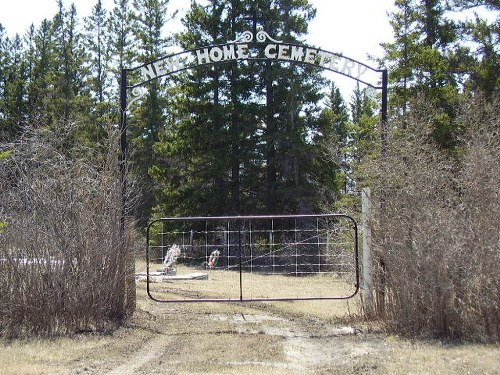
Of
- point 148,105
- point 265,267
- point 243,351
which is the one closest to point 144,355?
point 243,351

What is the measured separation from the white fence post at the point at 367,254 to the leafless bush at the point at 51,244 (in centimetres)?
370

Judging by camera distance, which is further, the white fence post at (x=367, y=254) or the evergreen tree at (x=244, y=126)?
the evergreen tree at (x=244, y=126)

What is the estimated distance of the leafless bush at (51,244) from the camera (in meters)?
8.30

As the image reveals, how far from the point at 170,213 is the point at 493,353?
2303 cm

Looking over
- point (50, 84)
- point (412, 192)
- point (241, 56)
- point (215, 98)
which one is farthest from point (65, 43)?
point (412, 192)

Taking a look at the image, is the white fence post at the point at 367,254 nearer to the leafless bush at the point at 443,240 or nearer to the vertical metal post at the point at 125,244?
the leafless bush at the point at 443,240

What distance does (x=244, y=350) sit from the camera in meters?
7.51

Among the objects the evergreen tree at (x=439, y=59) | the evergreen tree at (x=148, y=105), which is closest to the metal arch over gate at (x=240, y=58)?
the evergreen tree at (x=439, y=59)

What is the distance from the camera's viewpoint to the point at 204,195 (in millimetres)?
27797

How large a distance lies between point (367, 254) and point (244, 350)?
2.51 meters

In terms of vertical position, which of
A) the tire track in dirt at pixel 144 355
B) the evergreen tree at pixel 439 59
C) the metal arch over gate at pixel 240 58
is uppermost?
the evergreen tree at pixel 439 59

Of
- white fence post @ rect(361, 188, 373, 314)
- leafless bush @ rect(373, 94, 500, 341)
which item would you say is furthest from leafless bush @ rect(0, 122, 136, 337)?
leafless bush @ rect(373, 94, 500, 341)

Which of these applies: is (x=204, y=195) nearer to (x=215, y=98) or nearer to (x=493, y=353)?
(x=215, y=98)

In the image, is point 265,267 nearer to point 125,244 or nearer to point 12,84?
point 125,244
